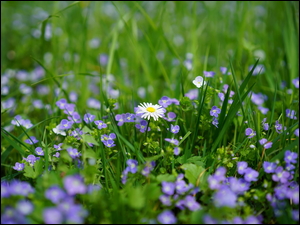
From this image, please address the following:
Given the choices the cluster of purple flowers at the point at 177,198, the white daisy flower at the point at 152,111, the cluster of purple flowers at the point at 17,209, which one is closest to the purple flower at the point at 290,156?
the cluster of purple flowers at the point at 177,198

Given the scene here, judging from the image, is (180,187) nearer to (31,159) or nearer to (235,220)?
(235,220)

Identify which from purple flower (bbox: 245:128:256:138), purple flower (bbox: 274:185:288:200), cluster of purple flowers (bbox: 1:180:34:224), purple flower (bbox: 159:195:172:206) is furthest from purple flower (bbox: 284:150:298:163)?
cluster of purple flowers (bbox: 1:180:34:224)

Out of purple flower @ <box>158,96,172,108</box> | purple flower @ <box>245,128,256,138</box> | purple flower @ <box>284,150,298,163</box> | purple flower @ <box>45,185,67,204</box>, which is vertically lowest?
purple flower @ <box>45,185,67,204</box>

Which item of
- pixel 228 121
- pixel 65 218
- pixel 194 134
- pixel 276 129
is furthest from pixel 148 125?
pixel 65 218

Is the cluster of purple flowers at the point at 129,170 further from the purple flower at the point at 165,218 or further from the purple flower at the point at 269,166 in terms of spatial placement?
the purple flower at the point at 269,166

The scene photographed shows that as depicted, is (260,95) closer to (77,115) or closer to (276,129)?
(276,129)

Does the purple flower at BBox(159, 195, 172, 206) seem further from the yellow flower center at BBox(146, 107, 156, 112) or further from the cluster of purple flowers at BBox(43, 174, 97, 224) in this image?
the yellow flower center at BBox(146, 107, 156, 112)

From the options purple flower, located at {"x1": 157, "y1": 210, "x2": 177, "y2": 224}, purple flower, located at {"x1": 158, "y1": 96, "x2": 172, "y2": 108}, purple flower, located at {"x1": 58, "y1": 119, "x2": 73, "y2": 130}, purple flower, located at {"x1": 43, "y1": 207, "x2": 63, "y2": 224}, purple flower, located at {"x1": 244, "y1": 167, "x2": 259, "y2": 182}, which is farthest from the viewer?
purple flower, located at {"x1": 158, "y1": 96, "x2": 172, "y2": 108}

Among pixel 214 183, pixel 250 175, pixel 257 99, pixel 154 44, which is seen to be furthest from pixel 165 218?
pixel 154 44

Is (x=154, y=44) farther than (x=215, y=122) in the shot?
Yes
